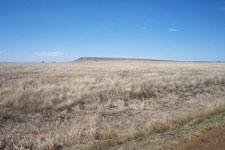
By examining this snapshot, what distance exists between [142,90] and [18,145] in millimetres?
8122

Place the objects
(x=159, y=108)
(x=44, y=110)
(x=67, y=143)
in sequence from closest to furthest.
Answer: (x=67, y=143) → (x=44, y=110) → (x=159, y=108)

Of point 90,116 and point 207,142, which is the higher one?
point 207,142

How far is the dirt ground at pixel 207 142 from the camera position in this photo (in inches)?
133

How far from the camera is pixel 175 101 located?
8836mm

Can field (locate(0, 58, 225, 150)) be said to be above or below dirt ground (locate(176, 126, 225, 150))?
below

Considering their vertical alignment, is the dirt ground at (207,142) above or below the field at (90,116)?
above

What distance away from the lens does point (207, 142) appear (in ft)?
11.8

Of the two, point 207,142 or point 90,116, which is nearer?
point 207,142

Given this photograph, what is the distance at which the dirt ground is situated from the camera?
3.38 m

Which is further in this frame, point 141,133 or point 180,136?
point 141,133

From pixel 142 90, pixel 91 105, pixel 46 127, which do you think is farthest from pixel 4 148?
pixel 142 90

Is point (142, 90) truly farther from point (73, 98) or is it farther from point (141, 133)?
point (141, 133)

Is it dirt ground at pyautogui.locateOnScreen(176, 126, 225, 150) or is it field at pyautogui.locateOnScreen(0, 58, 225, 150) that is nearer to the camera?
dirt ground at pyautogui.locateOnScreen(176, 126, 225, 150)

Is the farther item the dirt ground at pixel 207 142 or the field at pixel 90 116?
the field at pixel 90 116
